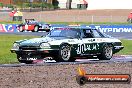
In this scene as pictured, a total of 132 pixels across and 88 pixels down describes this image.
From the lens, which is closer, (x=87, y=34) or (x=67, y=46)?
(x=67, y=46)

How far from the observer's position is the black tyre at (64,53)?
52.7ft

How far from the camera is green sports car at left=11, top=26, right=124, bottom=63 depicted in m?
15.9

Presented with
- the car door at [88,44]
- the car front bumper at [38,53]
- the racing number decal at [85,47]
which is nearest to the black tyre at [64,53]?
the car front bumper at [38,53]

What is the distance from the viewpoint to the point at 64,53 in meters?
16.2

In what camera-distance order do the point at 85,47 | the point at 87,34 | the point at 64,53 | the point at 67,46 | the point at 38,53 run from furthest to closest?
the point at 87,34 < the point at 85,47 < the point at 67,46 < the point at 64,53 < the point at 38,53

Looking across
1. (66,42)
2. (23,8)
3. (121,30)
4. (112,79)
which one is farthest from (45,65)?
(23,8)

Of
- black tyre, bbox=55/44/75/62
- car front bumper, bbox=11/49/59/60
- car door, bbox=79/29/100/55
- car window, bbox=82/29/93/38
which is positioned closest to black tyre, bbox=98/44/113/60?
car door, bbox=79/29/100/55

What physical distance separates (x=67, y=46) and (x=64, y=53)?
0.31 m

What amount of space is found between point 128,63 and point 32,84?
618cm

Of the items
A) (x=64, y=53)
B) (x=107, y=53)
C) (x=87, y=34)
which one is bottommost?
(x=107, y=53)

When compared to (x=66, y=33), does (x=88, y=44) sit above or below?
below

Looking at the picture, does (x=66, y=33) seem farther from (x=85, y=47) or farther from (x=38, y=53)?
(x=38, y=53)

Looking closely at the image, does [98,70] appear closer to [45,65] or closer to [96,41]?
[45,65]

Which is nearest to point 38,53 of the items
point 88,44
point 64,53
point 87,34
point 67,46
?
point 64,53
